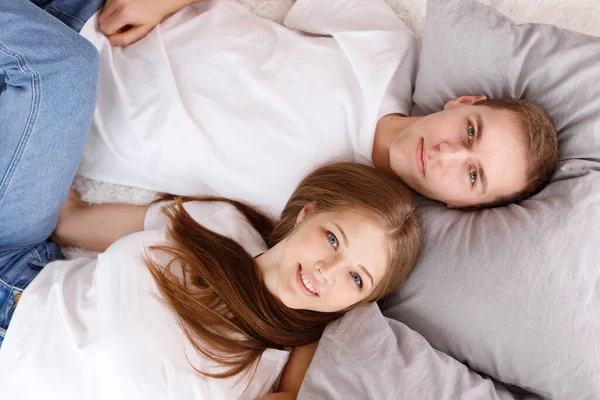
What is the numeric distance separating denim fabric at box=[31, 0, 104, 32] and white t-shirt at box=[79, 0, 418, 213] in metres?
0.03

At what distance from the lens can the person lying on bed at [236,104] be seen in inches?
54.3

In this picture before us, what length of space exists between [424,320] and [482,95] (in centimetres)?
55

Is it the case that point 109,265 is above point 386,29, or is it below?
below

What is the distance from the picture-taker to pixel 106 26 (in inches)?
54.8

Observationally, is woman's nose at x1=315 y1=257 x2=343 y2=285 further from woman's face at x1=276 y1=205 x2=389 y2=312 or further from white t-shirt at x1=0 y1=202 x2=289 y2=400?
white t-shirt at x1=0 y1=202 x2=289 y2=400

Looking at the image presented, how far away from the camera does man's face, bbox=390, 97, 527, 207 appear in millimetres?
1222

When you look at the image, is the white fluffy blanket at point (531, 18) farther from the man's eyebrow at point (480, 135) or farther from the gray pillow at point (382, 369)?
the gray pillow at point (382, 369)

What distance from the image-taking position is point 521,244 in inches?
46.0

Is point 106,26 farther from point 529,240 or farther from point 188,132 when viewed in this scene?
point 529,240

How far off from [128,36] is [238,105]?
323 millimetres

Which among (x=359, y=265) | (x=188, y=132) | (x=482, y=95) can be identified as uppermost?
(x=482, y=95)

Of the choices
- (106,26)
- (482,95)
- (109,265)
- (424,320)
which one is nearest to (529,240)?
(424,320)

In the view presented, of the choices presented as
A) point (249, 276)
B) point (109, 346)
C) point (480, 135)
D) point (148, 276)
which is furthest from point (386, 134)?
point (109, 346)

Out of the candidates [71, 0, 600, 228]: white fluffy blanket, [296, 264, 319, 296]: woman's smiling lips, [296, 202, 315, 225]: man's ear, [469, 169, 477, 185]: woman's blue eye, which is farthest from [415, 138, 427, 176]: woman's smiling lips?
[71, 0, 600, 228]: white fluffy blanket
